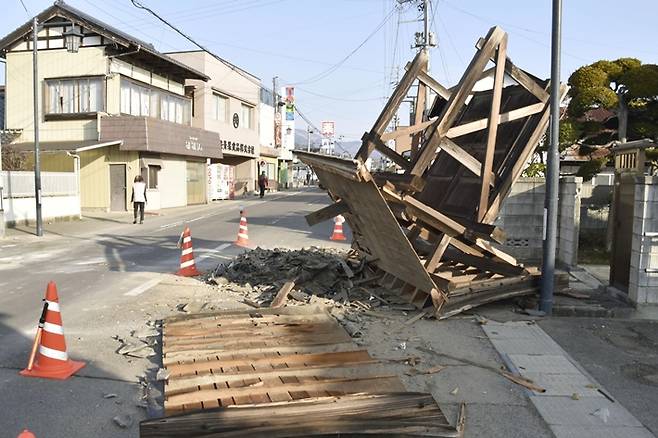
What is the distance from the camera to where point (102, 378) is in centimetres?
496

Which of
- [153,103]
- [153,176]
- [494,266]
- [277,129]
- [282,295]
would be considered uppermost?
[277,129]

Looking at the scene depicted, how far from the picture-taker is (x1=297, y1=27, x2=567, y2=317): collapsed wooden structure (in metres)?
6.68

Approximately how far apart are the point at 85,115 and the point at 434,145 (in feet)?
72.8

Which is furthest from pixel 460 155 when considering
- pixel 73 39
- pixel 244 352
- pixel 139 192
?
pixel 73 39

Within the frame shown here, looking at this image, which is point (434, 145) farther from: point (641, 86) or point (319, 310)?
point (641, 86)

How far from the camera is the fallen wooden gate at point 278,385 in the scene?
3746mm

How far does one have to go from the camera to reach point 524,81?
A: 747 cm

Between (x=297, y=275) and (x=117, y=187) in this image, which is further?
(x=117, y=187)

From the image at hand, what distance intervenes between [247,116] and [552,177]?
4050cm

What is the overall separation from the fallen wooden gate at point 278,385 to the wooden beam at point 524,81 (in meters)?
4.28

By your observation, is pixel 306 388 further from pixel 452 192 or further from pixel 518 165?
pixel 452 192

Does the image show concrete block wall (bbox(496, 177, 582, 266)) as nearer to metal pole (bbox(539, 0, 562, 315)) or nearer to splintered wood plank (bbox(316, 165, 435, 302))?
metal pole (bbox(539, 0, 562, 315))

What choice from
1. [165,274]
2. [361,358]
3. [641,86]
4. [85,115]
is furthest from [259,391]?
[85,115]

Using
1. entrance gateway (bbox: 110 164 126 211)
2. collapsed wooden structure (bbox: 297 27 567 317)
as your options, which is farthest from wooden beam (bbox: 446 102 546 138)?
entrance gateway (bbox: 110 164 126 211)
